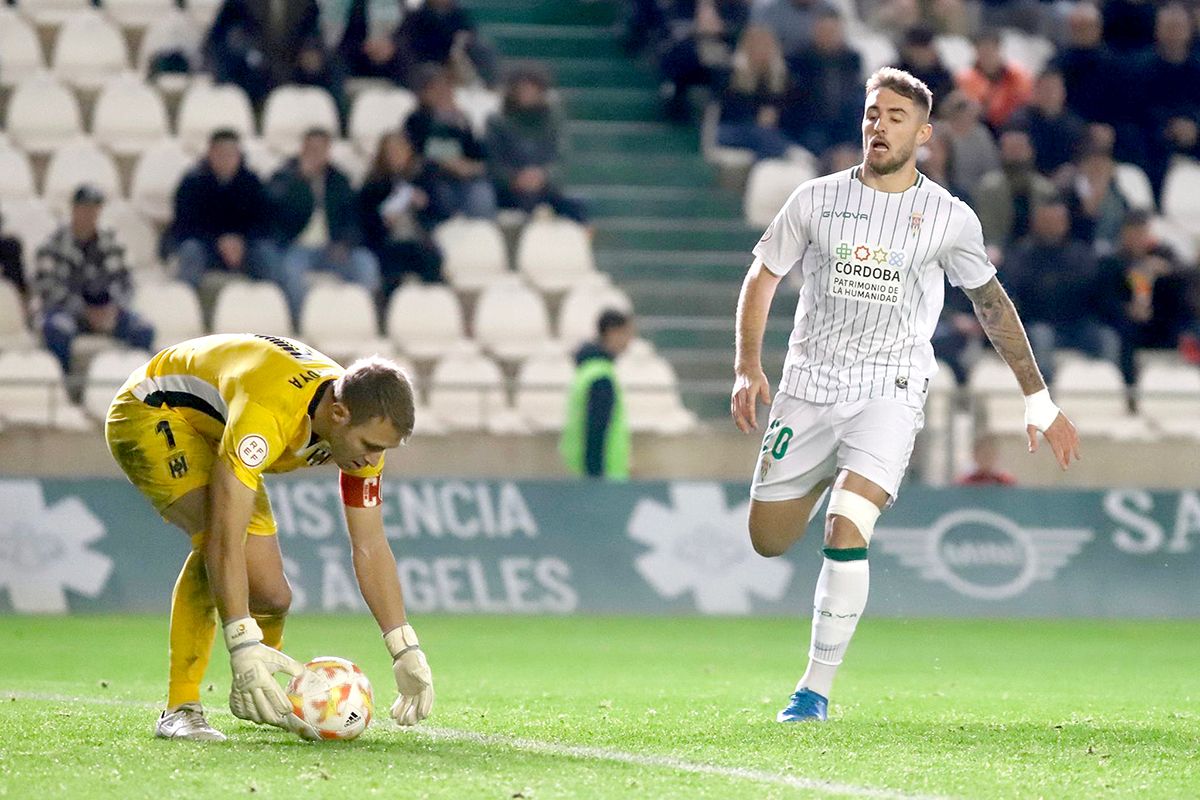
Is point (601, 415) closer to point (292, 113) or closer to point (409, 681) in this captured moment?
point (292, 113)

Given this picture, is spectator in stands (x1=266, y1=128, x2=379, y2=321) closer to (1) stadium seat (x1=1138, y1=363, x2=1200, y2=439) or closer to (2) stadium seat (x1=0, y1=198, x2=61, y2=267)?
(2) stadium seat (x1=0, y1=198, x2=61, y2=267)

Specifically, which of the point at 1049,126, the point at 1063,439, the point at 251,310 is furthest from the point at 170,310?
the point at 1063,439

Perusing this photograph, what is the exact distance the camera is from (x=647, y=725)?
22.7 feet

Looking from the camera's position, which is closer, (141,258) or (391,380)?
(391,380)

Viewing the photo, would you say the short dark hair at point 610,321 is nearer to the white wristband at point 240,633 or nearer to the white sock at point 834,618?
the white sock at point 834,618

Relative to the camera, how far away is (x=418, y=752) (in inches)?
240

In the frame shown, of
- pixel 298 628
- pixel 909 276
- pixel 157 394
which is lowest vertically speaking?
pixel 298 628

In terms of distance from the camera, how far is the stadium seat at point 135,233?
49.7 feet

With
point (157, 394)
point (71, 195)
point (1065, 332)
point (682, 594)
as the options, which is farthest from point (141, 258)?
point (157, 394)

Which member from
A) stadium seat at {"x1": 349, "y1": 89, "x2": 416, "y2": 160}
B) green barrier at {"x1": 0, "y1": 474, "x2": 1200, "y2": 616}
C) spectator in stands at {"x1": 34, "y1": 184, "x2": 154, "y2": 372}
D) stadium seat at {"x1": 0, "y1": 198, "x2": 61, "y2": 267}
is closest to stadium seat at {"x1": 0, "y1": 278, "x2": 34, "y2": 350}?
spectator in stands at {"x1": 34, "y1": 184, "x2": 154, "y2": 372}

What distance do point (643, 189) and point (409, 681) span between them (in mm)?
11667

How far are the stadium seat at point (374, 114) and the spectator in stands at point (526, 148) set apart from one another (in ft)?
2.77

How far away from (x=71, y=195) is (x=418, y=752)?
10.3 m

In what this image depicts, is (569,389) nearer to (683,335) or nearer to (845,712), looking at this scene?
(683,335)
